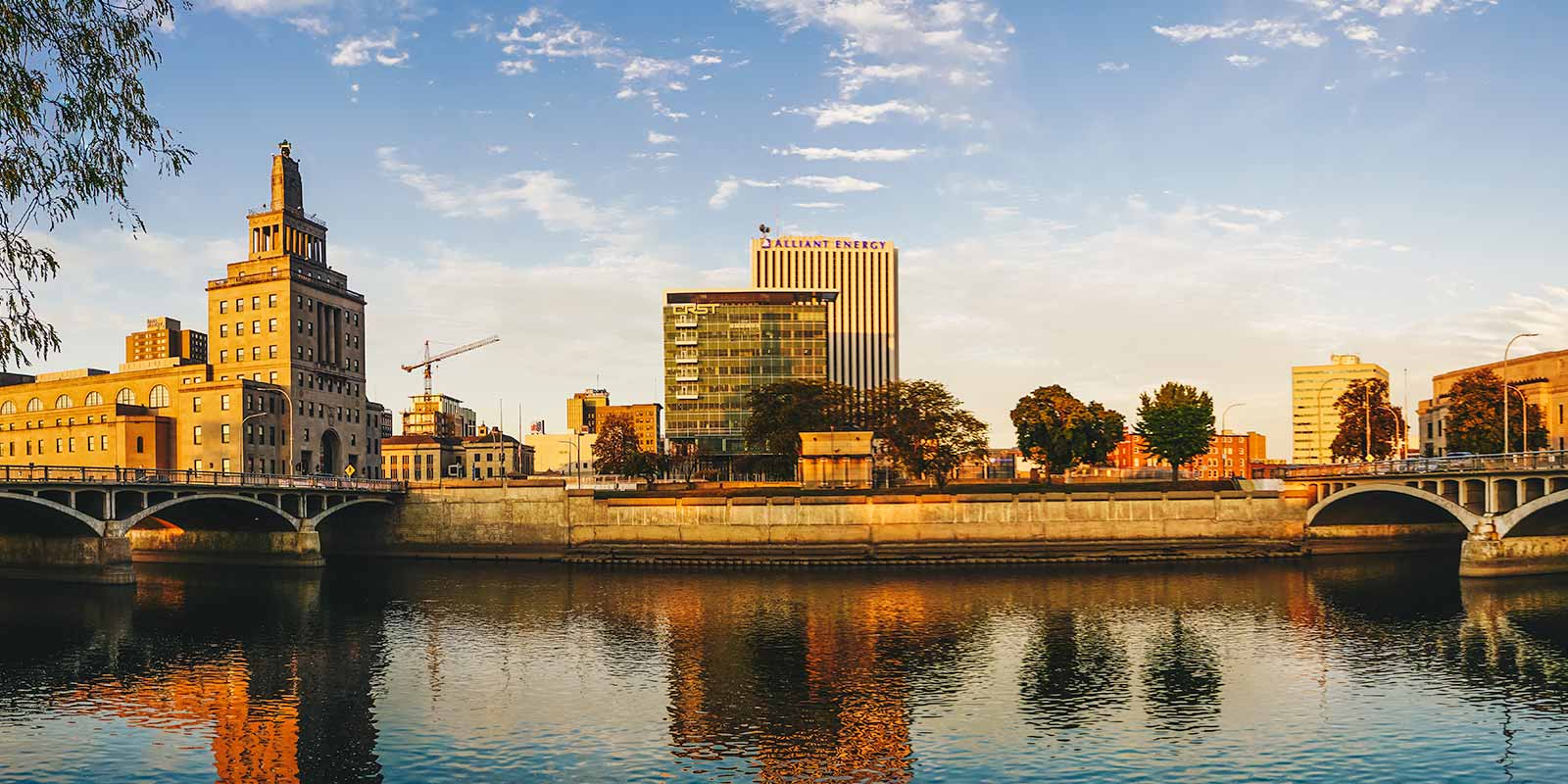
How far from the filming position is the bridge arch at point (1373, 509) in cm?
11088

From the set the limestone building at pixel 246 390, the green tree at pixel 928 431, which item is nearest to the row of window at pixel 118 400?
the limestone building at pixel 246 390

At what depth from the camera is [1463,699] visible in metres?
51.1

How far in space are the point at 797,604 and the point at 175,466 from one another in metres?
109

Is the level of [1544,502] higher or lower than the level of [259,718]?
higher

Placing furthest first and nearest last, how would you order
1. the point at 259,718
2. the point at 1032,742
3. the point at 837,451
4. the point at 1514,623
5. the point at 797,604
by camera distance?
the point at 837,451
the point at 797,604
the point at 1514,623
the point at 259,718
the point at 1032,742

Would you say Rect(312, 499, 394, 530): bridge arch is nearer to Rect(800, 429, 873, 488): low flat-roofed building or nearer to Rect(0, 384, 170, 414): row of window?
Rect(0, 384, 170, 414): row of window

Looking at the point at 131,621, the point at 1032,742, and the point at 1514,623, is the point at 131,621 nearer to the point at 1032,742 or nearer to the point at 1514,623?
the point at 1032,742

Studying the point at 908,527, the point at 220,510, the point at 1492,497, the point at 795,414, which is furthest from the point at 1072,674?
the point at 795,414

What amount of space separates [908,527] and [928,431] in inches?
1656

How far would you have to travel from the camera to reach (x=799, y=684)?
55.5 m

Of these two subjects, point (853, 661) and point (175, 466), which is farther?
point (175, 466)

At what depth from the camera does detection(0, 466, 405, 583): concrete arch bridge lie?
93562mm

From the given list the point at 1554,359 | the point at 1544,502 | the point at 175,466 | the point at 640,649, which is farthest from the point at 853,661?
the point at 1554,359

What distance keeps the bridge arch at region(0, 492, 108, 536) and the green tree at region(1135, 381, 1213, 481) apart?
119m
